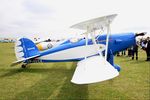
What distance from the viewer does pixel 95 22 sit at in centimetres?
682

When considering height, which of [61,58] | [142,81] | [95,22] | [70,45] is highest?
[95,22]

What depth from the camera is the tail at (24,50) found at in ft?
34.4

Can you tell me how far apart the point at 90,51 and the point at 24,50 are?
12.9 feet

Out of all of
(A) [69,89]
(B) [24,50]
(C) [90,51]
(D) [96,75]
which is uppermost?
(B) [24,50]

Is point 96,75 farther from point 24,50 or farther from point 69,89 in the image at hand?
point 24,50

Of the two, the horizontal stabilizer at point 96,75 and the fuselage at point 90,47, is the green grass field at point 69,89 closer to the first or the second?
the horizontal stabilizer at point 96,75

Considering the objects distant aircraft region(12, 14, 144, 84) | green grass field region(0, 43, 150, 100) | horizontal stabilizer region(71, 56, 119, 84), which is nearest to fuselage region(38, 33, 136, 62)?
distant aircraft region(12, 14, 144, 84)

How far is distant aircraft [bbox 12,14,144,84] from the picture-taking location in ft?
17.1

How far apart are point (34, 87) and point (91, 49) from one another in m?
3.21

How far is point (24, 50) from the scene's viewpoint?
34.7ft

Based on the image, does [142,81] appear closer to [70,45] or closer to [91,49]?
[91,49]

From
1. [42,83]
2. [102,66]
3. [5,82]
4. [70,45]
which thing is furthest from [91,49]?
[5,82]

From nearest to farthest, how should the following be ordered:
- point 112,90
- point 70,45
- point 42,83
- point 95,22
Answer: point 112,90
point 95,22
point 42,83
point 70,45

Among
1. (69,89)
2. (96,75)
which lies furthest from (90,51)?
(96,75)
